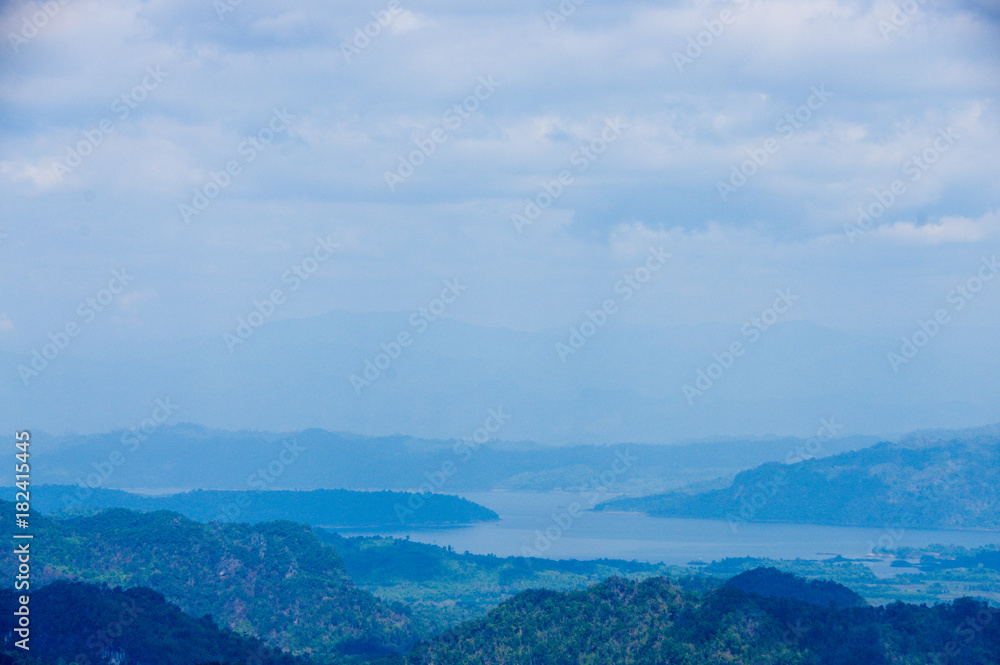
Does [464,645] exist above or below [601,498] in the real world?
below

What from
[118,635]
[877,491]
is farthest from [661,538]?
[118,635]

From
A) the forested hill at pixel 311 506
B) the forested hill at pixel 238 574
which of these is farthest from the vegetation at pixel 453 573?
the forested hill at pixel 311 506

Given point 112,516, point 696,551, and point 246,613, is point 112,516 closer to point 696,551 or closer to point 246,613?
point 246,613

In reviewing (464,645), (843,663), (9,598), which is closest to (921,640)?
(843,663)

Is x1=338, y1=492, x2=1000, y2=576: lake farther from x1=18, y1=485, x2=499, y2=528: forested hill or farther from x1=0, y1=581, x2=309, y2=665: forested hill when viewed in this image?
x1=0, y1=581, x2=309, y2=665: forested hill

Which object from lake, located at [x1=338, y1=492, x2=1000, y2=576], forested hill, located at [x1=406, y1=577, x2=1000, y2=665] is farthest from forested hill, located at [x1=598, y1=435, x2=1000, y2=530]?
forested hill, located at [x1=406, y1=577, x2=1000, y2=665]
